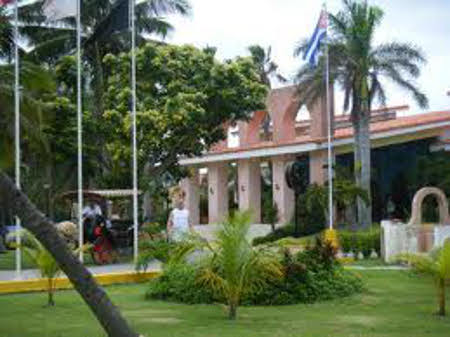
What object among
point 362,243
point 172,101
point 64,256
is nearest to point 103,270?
point 362,243

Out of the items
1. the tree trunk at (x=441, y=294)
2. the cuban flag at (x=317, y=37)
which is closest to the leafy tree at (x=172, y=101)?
the cuban flag at (x=317, y=37)

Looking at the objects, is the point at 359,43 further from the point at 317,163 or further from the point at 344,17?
the point at 317,163

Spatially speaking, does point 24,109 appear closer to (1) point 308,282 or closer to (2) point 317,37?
(2) point 317,37

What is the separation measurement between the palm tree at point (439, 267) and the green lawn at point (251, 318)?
0.33 m

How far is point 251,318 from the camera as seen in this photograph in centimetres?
1058

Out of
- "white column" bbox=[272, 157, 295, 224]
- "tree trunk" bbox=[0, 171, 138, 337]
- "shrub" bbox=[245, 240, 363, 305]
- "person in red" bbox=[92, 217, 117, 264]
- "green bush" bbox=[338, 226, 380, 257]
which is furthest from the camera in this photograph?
"white column" bbox=[272, 157, 295, 224]

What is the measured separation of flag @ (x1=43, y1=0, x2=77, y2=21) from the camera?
17234mm

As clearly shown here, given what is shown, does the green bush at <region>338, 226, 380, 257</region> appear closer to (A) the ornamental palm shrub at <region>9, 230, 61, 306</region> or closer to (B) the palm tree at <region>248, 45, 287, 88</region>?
(A) the ornamental palm shrub at <region>9, 230, 61, 306</region>

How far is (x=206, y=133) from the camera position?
29.7m

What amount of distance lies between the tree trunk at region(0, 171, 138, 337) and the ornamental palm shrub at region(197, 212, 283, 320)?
489 cm

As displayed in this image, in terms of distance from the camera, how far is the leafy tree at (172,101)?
2877cm

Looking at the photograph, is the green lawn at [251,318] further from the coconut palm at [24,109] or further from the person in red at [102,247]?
the person in red at [102,247]

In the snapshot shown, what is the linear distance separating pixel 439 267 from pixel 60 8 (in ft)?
33.8

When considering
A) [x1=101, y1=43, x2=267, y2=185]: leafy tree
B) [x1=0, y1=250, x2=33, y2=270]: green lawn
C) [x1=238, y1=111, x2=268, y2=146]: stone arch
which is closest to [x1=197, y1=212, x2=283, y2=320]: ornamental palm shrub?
[x1=0, y1=250, x2=33, y2=270]: green lawn
